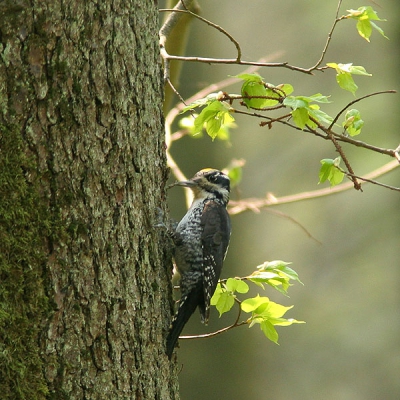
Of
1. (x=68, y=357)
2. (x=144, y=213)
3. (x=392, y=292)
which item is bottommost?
(x=392, y=292)

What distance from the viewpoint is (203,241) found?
4055 mm

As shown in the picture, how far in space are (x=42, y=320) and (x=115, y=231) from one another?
0.46m

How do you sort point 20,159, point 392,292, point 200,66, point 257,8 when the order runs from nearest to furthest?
point 20,159 → point 200,66 → point 392,292 → point 257,8

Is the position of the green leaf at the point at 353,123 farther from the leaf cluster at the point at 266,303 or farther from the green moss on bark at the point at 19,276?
the green moss on bark at the point at 19,276

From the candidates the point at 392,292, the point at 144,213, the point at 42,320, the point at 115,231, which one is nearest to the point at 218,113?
the point at 144,213

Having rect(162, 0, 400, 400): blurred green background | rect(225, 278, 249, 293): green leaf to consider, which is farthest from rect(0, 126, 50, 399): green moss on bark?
rect(162, 0, 400, 400): blurred green background

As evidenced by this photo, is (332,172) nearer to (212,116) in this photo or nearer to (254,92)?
(254,92)

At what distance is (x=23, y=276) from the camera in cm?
239

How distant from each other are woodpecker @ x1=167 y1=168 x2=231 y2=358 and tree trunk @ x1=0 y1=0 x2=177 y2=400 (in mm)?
709

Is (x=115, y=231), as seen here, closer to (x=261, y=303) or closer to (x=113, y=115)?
(x=113, y=115)

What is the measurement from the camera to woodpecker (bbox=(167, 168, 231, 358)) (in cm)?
369

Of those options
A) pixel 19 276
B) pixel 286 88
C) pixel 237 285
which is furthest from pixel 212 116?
pixel 19 276

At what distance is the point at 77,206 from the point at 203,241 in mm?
1632

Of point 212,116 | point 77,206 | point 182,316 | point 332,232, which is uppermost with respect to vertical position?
point 212,116
